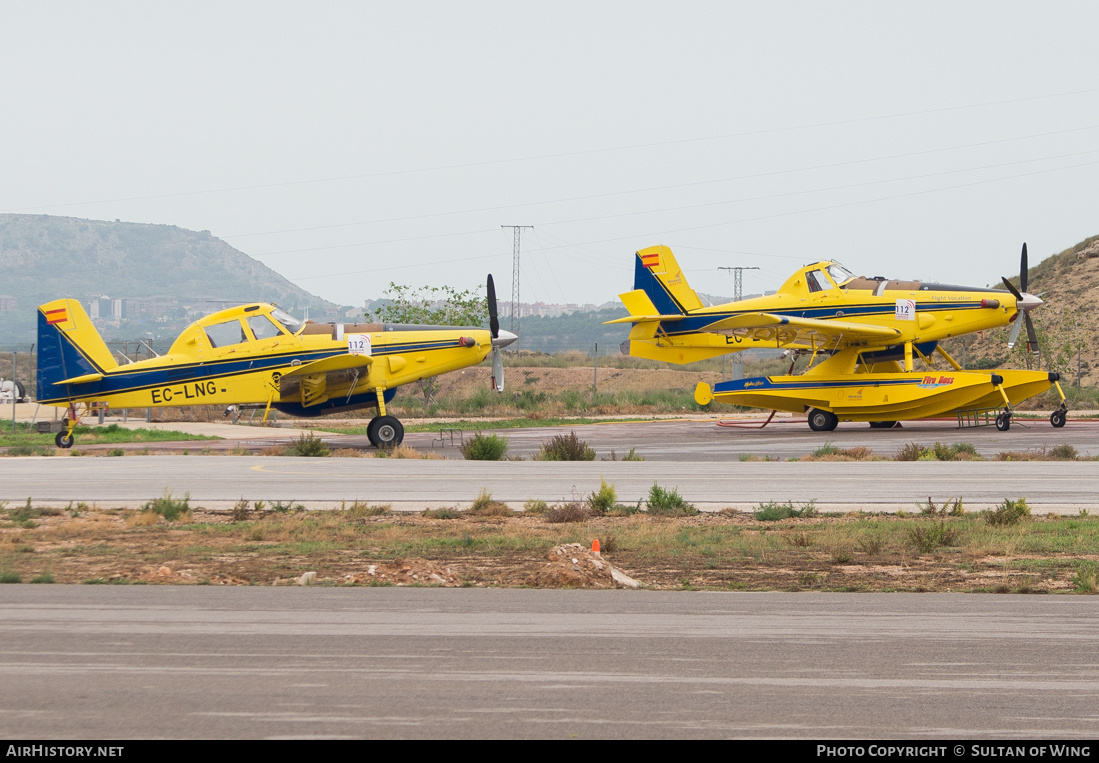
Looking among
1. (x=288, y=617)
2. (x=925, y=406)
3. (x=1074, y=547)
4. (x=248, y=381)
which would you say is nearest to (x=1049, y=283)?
(x=925, y=406)

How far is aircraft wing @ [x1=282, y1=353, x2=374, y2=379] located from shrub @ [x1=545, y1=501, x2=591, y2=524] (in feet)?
37.5

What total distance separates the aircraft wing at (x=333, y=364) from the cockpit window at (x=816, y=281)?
14.1m

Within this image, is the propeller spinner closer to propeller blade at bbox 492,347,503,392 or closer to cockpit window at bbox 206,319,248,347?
propeller blade at bbox 492,347,503,392

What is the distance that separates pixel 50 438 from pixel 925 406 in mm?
26008

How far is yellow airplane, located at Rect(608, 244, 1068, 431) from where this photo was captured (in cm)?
2916

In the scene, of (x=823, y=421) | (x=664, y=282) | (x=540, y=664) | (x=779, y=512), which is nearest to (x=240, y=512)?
(x=779, y=512)

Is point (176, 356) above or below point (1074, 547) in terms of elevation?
above

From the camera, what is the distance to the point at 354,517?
14375 mm

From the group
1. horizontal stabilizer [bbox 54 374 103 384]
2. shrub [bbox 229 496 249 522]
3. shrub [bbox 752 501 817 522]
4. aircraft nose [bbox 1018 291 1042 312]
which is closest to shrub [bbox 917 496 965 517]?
shrub [bbox 752 501 817 522]

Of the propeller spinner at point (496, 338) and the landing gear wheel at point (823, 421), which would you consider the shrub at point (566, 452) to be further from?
the landing gear wheel at point (823, 421)

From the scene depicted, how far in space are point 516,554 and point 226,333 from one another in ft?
55.0

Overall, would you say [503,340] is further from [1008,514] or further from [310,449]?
[1008,514]

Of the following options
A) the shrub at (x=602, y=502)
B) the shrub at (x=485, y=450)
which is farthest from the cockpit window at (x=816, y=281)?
the shrub at (x=602, y=502)
